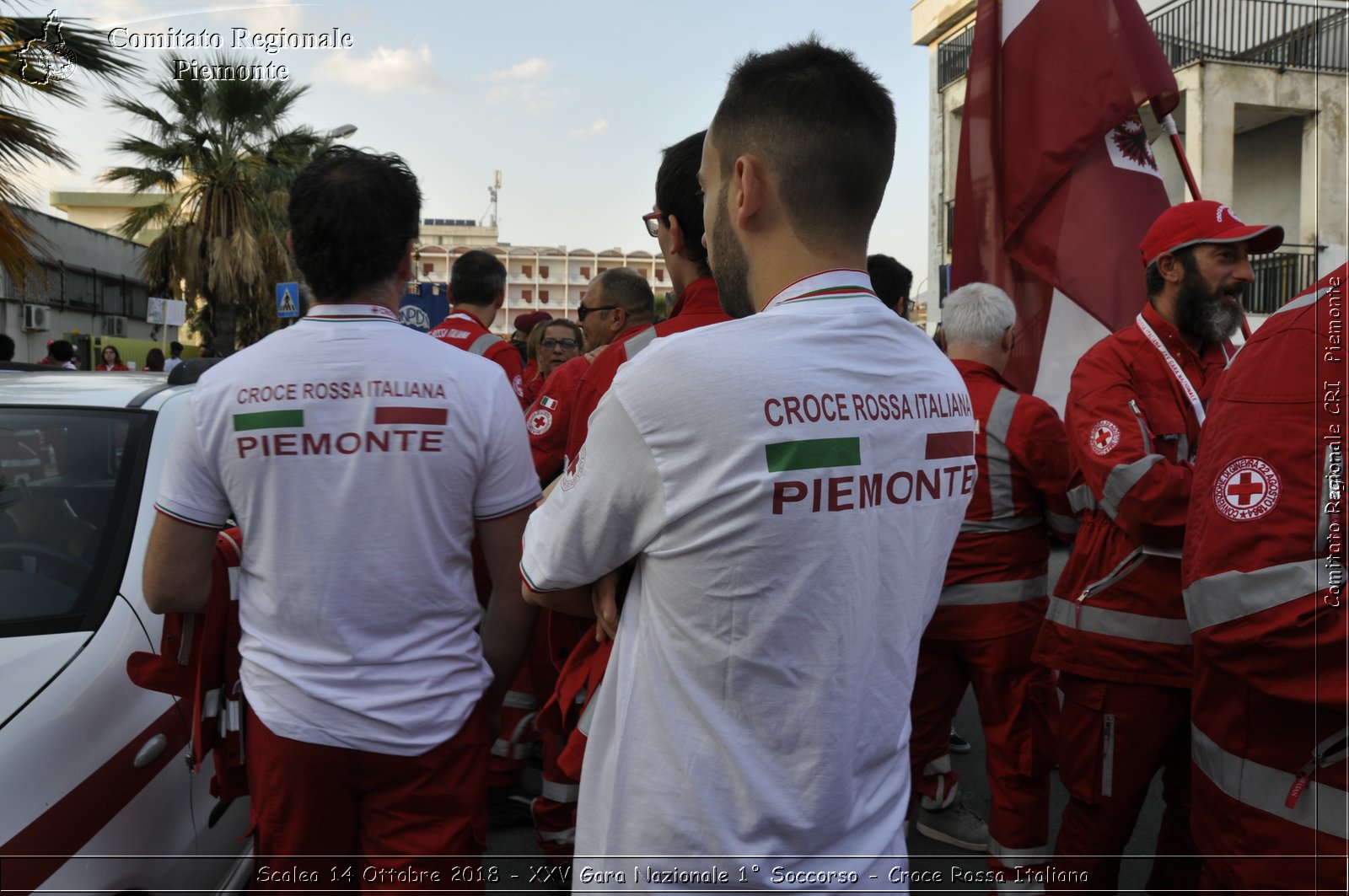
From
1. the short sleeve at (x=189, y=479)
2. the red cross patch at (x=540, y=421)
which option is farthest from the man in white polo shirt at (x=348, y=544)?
the red cross patch at (x=540, y=421)

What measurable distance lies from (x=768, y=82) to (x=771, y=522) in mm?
643

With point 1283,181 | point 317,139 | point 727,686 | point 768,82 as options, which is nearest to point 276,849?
point 727,686

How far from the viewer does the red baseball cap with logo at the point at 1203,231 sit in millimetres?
2969

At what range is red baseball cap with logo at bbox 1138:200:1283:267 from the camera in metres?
2.97

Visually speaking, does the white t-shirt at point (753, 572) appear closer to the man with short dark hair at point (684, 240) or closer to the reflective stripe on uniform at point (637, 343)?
the man with short dark hair at point (684, 240)

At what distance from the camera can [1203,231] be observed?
301cm

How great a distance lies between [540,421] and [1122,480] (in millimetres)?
2374

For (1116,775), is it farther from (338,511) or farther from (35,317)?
(35,317)

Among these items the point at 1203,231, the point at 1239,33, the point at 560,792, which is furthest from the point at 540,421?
the point at 1239,33

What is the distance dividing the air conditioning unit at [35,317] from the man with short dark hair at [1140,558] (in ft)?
79.7

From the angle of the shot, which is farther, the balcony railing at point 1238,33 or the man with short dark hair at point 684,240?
the balcony railing at point 1238,33

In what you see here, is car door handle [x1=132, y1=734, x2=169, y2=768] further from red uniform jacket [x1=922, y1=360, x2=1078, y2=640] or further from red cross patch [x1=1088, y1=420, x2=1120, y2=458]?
red cross patch [x1=1088, y1=420, x2=1120, y2=458]

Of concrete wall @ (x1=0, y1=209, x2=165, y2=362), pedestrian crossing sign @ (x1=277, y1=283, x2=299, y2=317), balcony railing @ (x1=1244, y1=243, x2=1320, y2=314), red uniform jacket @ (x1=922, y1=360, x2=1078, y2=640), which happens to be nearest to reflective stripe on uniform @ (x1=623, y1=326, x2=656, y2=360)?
red uniform jacket @ (x1=922, y1=360, x2=1078, y2=640)

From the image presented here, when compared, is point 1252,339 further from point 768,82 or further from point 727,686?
point 727,686
